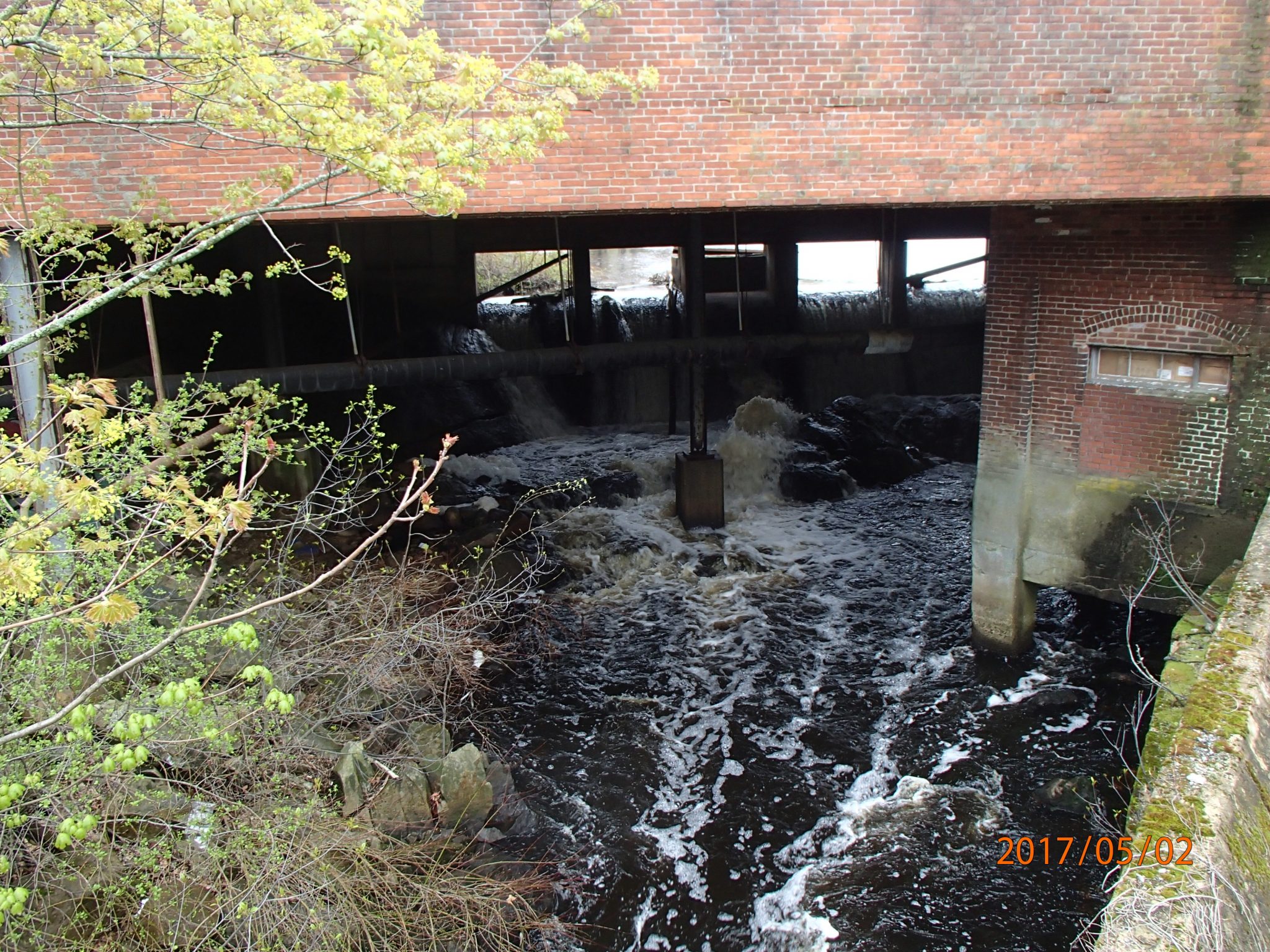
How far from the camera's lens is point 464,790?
26.7ft

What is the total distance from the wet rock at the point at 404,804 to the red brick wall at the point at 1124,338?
713 cm

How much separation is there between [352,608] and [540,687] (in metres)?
3.00

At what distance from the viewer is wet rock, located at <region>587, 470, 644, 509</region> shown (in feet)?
55.3

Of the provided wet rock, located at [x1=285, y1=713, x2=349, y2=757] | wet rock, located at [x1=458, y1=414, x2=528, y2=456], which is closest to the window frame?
wet rock, located at [x1=285, y1=713, x2=349, y2=757]

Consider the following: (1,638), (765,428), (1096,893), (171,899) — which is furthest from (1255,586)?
(765,428)

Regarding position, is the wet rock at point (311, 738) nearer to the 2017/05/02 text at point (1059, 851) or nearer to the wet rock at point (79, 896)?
the wet rock at point (79, 896)

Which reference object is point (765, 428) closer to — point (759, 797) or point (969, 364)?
point (969, 364)

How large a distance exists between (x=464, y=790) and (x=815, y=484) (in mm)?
10944

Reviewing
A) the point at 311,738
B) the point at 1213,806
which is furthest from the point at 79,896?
the point at 1213,806

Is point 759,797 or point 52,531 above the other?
→ point 52,531

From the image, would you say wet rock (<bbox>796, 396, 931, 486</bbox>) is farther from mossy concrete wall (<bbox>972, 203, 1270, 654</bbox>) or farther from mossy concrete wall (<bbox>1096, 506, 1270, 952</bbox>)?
mossy concrete wall (<bbox>1096, 506, 1270, 952</bbox>)

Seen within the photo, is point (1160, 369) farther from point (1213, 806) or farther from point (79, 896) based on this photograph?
point (79, 896)

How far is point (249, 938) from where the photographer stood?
18.2 feet

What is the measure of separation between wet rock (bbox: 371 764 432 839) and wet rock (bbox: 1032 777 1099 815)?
5585 mm
